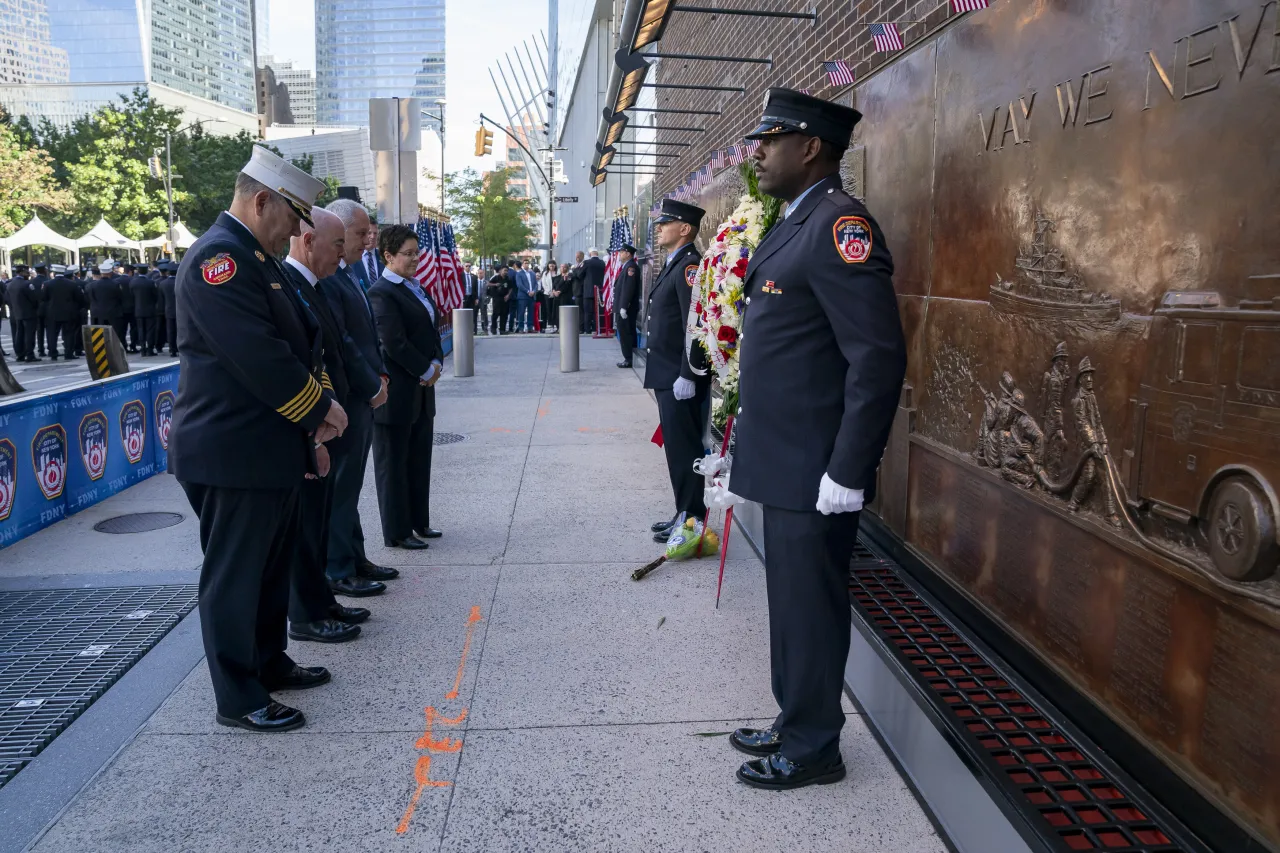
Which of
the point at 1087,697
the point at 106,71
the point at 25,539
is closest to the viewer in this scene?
the point at 1087,697

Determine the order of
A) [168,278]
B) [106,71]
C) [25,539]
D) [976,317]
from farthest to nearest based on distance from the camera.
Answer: [106,71]
[168,278]
[25,539]
[976,317]

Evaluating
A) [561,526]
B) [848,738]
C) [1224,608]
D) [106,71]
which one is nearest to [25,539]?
[561,526]

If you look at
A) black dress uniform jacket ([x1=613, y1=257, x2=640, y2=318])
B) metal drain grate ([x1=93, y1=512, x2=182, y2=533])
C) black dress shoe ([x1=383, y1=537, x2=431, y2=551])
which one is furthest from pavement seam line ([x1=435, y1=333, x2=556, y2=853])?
black dress uniform jacket ([x1=613, y1=257, x2=640, y2=318])

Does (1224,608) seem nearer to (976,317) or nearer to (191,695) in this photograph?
(976,317)

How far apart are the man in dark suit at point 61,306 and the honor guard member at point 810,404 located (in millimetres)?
20434

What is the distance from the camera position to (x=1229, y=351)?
2.27 meters

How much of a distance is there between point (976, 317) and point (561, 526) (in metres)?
3.50

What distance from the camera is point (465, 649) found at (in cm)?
431

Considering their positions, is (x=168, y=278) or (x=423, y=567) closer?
(x=423, y=567)

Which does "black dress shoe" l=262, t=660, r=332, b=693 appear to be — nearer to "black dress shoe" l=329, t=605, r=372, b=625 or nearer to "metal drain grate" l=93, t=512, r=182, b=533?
"black dress shoe" l=329, t=605, r=372, b=625

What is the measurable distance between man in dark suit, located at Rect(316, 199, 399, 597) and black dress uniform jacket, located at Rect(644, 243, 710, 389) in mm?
1804

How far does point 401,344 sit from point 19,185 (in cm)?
4103

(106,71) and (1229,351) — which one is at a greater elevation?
(106,71)

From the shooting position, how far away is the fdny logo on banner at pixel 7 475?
5914 millimetres
